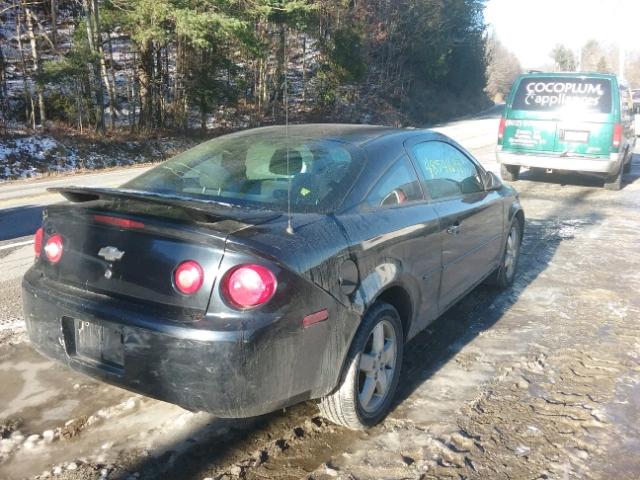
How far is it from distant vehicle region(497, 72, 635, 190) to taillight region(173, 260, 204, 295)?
967 cm

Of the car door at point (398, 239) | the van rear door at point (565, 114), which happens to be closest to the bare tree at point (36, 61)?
the van rear door at point (565, 114)

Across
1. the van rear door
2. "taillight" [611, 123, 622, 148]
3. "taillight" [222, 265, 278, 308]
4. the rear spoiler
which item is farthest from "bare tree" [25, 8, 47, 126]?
"taillight" [222, 265, 278, 308]

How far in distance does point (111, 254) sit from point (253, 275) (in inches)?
28.2

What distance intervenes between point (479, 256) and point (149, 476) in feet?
9.51

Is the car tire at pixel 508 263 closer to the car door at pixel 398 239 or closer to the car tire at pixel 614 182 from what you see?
the car door at pixel 398 239

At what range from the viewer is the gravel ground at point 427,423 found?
2.81 metres

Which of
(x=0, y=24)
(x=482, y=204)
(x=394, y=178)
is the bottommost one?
(x=482, y=204)

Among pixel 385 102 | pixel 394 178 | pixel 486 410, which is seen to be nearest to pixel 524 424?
pixel 486 410

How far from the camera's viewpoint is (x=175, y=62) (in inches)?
882

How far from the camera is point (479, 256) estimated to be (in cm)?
458

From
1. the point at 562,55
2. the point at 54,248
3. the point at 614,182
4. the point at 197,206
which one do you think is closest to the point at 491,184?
the point at 197,206

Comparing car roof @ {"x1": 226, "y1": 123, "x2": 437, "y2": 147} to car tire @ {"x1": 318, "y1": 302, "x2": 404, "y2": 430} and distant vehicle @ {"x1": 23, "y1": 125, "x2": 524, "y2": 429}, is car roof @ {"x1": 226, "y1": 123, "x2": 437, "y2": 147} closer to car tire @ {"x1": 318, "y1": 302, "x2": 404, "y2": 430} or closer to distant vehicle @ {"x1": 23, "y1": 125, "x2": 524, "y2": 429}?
distant vehicle @ {"x1": 23, "y1": 125, "x2": 524, "y2": 429}

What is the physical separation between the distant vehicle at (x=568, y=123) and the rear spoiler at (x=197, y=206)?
30.0ft

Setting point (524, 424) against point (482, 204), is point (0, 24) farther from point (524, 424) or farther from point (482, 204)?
point (524, 424)
